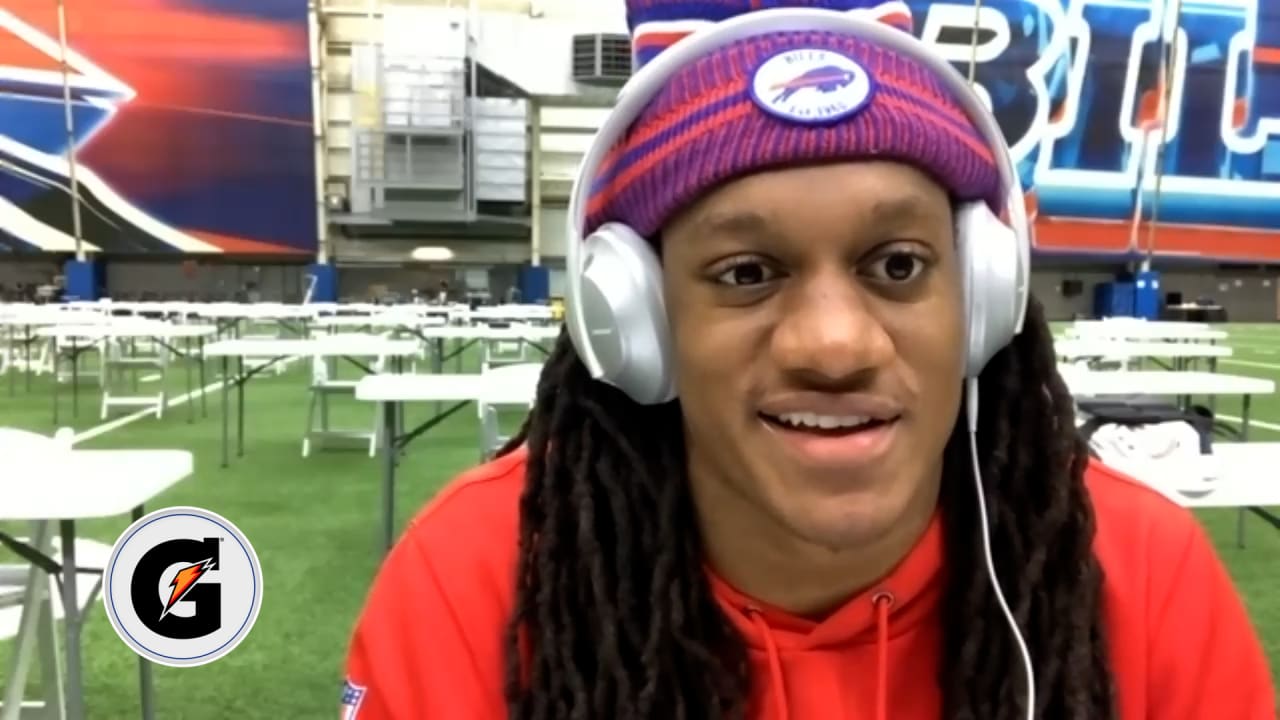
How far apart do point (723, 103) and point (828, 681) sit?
1.37 feet

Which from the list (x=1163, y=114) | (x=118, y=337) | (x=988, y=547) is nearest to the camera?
(x=988, y=547)

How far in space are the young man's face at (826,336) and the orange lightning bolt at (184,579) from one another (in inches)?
25.5

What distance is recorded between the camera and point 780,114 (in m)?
0.69

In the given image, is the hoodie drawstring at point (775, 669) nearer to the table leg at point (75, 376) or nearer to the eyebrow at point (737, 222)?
the eyebrow at point (737, 222)

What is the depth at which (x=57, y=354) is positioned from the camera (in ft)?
23.1

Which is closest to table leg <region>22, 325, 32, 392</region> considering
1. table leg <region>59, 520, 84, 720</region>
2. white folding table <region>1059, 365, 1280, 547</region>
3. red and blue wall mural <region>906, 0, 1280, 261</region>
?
table leg <region>59, 520, 84, 720</region>

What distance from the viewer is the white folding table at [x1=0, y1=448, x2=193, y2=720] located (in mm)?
1516

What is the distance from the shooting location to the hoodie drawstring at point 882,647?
80 centimetres

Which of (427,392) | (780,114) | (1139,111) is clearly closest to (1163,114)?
(1139,111)

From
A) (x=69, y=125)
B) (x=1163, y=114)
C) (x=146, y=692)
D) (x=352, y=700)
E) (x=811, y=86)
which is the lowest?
(x=146, y=692)

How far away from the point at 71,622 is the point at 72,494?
0.64ft

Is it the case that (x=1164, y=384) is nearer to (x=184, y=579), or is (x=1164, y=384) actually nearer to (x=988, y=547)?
(x=988, y=547)

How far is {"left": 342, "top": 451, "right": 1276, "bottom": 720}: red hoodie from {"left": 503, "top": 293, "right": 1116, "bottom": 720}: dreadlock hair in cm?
2

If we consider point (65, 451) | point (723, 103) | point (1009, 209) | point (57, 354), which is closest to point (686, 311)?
point (723, 103)
